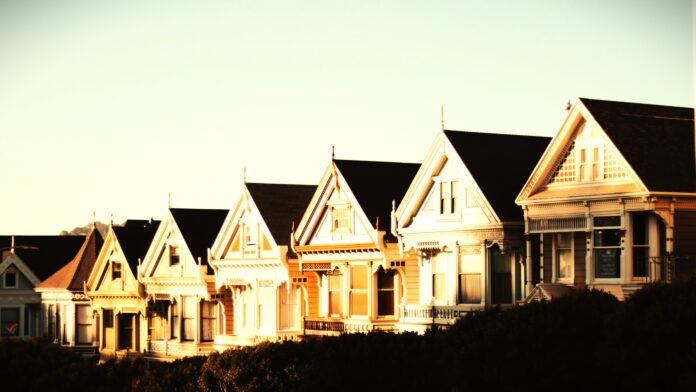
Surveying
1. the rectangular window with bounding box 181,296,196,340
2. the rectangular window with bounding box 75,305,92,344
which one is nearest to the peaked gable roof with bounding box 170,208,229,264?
the rectangular window with bounding box 181,296,196,340

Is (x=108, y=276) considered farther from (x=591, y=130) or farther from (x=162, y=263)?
(x=591, y=130)

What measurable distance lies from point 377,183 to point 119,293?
2123cm

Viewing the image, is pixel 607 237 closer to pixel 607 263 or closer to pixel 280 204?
pixel 607 263

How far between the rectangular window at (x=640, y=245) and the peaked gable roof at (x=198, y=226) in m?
26.9

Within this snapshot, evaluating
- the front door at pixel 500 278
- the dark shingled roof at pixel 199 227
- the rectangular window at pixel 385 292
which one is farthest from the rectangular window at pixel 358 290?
the dark shingled roof at pixel 199 227

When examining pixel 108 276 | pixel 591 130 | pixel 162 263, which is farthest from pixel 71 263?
pixel 591 130

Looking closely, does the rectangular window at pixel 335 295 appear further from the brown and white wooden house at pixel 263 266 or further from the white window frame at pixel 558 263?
the white window frame at pixel 558 263

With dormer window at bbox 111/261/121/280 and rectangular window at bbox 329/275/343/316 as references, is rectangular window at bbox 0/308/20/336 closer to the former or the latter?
dormer window at bbox 111/261/121/280

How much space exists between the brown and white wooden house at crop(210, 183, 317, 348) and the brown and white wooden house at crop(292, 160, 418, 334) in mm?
1307

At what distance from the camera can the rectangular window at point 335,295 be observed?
55406 millimetres

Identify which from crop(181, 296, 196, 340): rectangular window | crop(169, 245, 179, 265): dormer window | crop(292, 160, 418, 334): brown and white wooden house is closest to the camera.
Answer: crop(292, 160, 418, 334): brown and white wooden house

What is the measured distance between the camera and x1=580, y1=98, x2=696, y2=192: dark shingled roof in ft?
134

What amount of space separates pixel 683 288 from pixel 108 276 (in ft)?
148

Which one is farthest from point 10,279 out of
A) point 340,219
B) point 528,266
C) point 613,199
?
point 613,199
